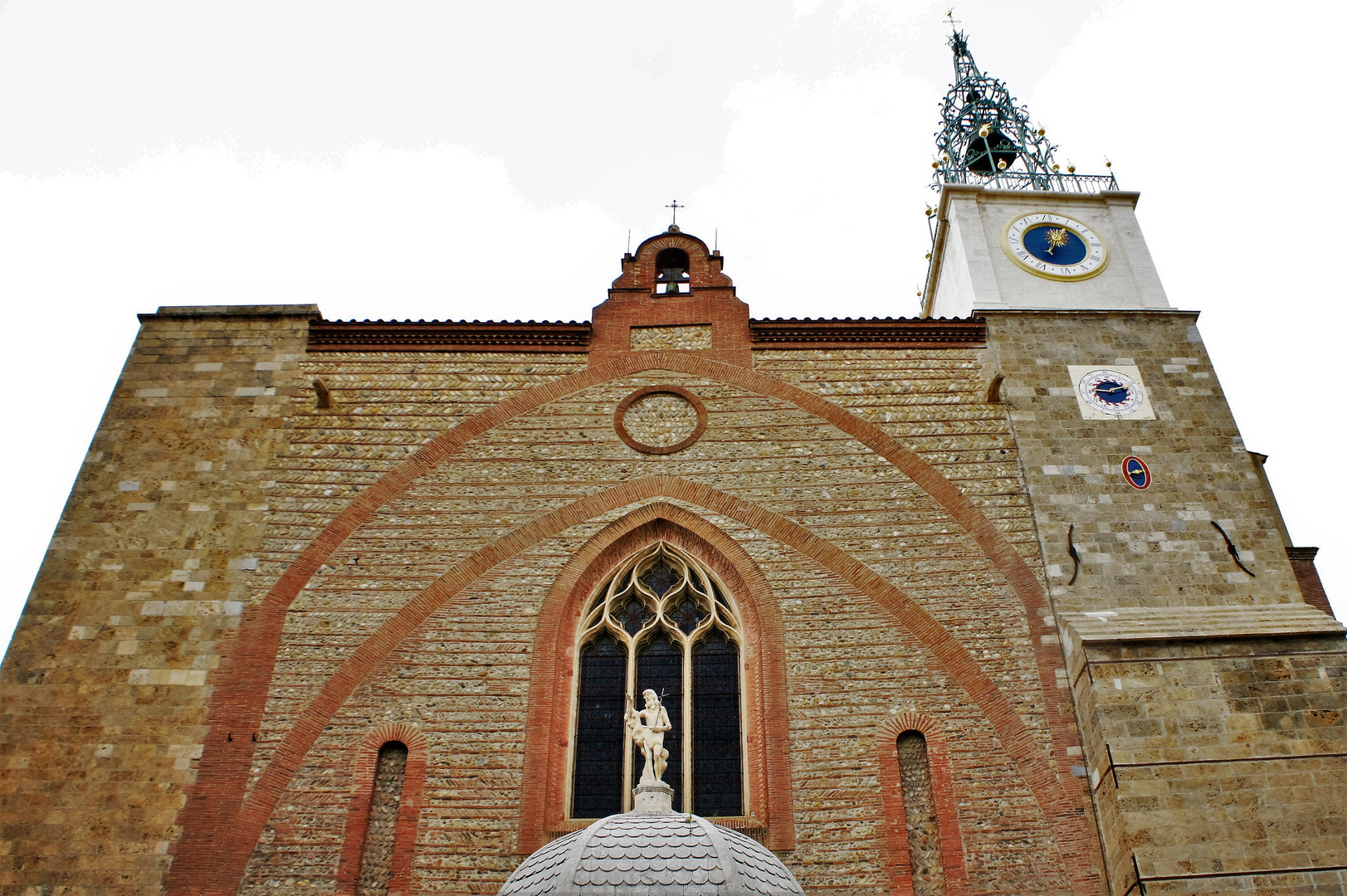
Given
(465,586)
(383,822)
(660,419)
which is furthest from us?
(660,419)

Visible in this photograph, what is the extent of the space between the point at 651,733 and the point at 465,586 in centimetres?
319

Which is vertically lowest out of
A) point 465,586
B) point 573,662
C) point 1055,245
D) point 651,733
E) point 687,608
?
point 651,733

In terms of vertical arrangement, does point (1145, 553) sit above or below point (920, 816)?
above

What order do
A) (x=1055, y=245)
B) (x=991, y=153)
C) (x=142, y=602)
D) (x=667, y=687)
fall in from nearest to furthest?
(x=667, y=687), (x=142, y=602), (x=1055, y=245), (x=991, y=153)

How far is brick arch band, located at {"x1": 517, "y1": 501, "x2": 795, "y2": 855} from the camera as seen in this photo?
36.1 ft

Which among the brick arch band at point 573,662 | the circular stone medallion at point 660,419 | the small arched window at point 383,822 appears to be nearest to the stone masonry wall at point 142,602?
the small arched window at point 383,822

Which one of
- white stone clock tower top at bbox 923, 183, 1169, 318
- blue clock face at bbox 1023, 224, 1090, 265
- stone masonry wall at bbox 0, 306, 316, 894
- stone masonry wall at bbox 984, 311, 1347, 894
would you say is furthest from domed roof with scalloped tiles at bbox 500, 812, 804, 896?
blue clock face at bbox 1023, 224, 1090, 265

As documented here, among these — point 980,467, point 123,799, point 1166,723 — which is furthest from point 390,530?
point 1166,723

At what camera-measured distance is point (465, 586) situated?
1238 cm

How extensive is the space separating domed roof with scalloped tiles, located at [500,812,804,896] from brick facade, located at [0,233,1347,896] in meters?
1.73

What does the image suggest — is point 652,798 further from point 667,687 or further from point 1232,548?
point 1232,548

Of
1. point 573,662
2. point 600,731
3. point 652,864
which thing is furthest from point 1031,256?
point 652,864

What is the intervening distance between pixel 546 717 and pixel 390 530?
2.82m

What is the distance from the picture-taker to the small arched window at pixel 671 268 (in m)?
15.3
